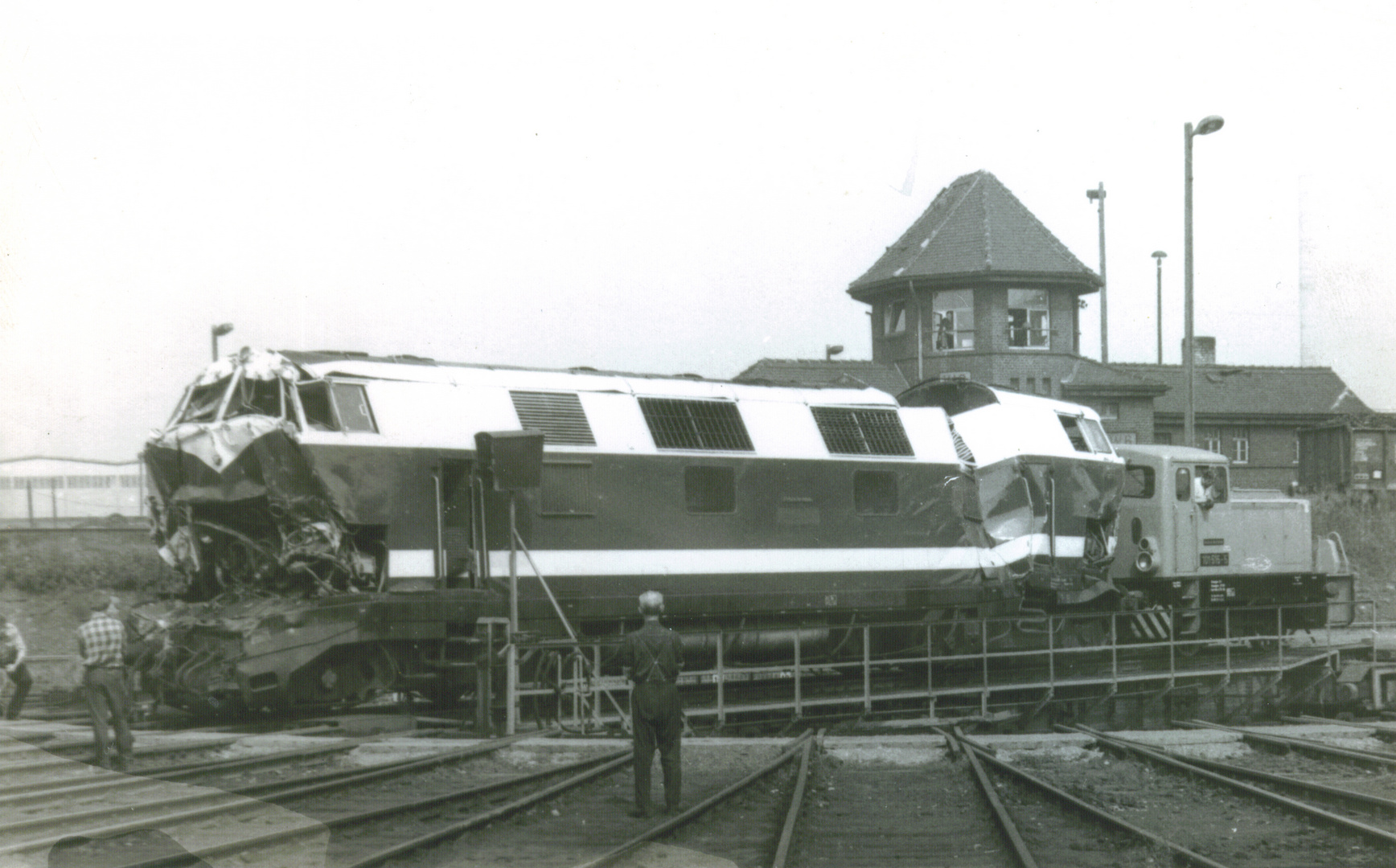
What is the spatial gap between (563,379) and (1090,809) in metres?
7.39

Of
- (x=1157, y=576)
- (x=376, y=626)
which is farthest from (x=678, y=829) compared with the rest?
(x=1157, y=576)

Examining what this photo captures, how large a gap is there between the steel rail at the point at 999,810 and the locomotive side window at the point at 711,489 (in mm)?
3590

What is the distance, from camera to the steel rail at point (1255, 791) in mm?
8688

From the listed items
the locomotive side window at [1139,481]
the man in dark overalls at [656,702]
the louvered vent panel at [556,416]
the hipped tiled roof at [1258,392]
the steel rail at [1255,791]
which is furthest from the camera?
the hipped tiled roof at [1258,392]

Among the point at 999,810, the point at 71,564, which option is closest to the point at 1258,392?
the point at 71,564

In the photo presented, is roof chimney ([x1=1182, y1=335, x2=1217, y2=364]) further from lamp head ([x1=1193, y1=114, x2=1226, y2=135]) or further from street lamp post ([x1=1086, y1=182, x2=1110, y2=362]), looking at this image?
lamp head ([x1=1193, y1=114, x2=1226, y2=135])

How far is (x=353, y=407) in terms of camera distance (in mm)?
12852

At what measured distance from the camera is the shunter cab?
20.7 meters

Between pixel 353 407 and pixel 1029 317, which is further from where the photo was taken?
pixel 1029 317

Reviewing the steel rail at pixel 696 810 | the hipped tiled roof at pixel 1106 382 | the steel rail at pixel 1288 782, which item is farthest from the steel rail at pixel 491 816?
the hipped tiled roof at pixel 1106 382

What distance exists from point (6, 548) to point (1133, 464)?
19870 mm

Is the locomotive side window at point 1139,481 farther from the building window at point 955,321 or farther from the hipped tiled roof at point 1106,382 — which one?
the hipped tiled roof at point 1106,382

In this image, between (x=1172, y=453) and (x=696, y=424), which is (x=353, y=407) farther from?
(x=1172, y=453)

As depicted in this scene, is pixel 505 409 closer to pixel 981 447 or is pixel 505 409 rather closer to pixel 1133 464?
pixel 981 447
